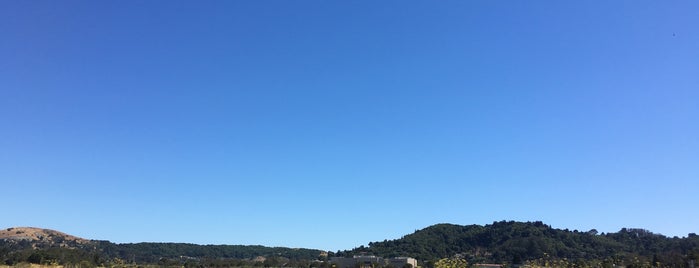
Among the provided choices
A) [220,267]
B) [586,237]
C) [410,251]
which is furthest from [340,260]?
[586,237]

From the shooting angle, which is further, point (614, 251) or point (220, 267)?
point (614, 251)

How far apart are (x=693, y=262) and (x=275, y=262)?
9875 cm

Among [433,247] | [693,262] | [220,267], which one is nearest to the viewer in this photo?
[693,262]

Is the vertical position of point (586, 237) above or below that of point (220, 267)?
above

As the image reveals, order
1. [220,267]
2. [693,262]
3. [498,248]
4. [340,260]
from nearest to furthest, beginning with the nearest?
1. [693,262]
2. [220,267]
3. [340,260]
4. [498,248]

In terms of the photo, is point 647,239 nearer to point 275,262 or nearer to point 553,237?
point 553,237

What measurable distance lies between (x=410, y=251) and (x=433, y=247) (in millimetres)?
10381

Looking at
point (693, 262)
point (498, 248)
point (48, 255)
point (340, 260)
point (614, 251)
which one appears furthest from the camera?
point (498, 248)

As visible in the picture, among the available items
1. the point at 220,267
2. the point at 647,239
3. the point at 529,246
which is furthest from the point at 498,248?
the point at 220,267

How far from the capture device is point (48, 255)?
4016 inches

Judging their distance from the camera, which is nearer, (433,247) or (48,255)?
(48,255)

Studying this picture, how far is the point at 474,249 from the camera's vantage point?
19638 cm

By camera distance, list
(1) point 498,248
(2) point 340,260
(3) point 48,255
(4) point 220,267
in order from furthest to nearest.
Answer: (1) point 498,248 < (2) point 340,260 < (4) point 220,267 < (3) point 48,255

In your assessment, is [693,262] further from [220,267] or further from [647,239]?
[647,239]
